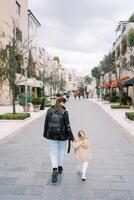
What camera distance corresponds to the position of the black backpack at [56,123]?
290 inches

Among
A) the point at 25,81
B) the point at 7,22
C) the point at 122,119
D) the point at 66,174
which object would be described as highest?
the point at 7,22

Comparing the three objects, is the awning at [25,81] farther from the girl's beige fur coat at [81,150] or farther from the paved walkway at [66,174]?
the girl's beige fur coat at [81,150]

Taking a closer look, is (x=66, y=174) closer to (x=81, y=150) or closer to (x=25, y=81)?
(x=81, y=150)

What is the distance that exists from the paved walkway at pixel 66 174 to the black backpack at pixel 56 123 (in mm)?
986

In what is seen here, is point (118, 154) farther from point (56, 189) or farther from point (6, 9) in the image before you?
point (6, 9)

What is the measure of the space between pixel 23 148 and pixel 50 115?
4271 mm

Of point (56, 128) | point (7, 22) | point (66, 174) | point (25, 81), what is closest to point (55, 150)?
point (56, 128)

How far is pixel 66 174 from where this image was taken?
7.96 m

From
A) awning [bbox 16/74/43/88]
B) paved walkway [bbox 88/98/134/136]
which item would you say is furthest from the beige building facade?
paved walkway [bbox 88/98/134/136]

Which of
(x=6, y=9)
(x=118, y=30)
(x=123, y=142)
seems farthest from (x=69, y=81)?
Answer: (x=123, y=142)

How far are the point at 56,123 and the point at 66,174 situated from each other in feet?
4.23

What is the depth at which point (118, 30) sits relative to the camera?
66500mm

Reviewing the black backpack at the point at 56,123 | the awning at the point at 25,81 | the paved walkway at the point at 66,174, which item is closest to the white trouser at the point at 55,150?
the black backpack at the point at 56,123

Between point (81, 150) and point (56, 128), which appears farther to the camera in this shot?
point (81, 150)
